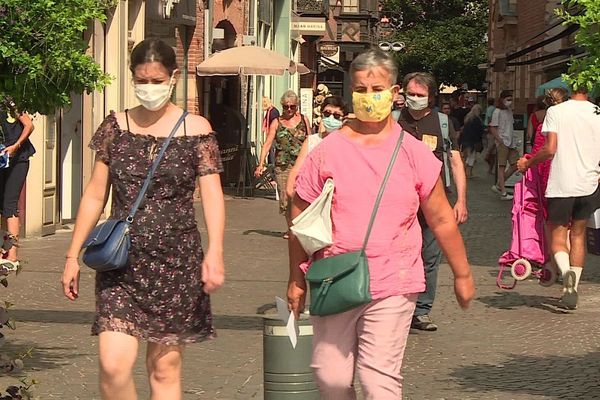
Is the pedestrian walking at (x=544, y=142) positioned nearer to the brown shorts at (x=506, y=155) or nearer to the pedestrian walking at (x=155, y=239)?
the pedestrian walking at (x=155, y=239)

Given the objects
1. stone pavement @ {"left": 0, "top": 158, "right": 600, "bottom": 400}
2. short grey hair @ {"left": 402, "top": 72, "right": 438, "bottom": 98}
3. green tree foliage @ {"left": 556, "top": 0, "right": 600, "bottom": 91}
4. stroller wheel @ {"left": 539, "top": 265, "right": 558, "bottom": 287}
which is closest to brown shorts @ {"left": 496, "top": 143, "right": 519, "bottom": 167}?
→ stone pavement @ {"left": 0, "top": 158, "right": 600, "bottom": 400}

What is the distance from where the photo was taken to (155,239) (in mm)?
5926

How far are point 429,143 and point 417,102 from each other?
313 mm

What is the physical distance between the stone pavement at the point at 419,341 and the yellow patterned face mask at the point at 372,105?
259 centimetres

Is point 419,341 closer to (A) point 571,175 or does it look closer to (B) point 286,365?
(A) point 571,175

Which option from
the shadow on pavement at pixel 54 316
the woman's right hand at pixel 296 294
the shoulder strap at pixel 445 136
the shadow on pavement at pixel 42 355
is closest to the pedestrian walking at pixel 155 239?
the woman's right hand at pixel 296 294

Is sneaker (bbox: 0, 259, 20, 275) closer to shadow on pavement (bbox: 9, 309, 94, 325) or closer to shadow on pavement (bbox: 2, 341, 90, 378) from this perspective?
shadow on pavement (bbox: 2, 341, 90, 378)

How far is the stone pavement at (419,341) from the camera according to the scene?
8148 mm

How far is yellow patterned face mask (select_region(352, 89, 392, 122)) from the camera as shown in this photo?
5.64 m

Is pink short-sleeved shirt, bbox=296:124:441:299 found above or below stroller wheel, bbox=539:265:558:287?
above

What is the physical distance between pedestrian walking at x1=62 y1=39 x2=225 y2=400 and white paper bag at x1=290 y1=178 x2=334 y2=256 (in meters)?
0.45

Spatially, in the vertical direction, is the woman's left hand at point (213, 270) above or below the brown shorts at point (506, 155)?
above

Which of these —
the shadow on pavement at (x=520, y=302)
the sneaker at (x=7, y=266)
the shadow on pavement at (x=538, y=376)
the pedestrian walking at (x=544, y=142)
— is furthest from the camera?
the pedestrian walking at (x=544, y=142)

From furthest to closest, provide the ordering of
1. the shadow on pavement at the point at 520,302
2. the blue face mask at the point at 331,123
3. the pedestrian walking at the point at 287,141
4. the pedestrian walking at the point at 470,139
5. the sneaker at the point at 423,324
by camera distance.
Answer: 1. the pedestrian walking at the point at 470,139
2. the pedestrian walking at the point at 287,141
3. the blue face mask at the point at 331,123
4. the shadow on pavement at the point at 520,302
5. the sneaker at the point at 423,324
